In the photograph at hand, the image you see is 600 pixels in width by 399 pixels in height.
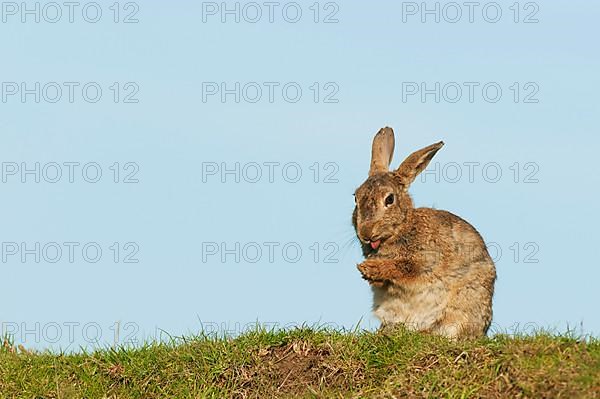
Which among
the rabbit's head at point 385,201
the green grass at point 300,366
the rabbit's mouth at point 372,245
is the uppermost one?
the rabbit's head at point 385,201

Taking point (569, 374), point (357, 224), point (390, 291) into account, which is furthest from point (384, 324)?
point (569, 374)

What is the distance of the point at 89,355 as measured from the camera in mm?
9102

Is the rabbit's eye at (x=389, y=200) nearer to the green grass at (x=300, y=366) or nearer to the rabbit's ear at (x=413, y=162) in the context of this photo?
the rabbit's ear at (x=413, y=162)

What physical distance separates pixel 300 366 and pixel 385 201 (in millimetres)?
2161

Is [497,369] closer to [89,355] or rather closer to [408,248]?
[408,248]

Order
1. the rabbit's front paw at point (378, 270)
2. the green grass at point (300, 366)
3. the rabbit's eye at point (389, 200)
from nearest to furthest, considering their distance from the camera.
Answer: the green grass at point (300, 366) < the rabbit's front paw at point (378, 270) < the rabbit's eye at point (389, 200)

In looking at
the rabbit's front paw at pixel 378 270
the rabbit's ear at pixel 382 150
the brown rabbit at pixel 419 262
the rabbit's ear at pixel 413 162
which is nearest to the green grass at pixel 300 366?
the rabbit's front paw at pixel 378 270

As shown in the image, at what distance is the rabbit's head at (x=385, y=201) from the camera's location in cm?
988

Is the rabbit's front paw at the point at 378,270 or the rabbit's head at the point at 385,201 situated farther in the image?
the rabbit's head at the point at 385,201

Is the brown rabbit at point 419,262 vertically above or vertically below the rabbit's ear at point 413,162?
below

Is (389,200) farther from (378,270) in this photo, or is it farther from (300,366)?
(300,366)

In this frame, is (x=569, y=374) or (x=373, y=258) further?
(x=373, y=258)

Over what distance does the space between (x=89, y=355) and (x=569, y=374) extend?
4.31 meters

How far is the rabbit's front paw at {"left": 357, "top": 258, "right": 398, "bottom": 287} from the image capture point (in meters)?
9.57
